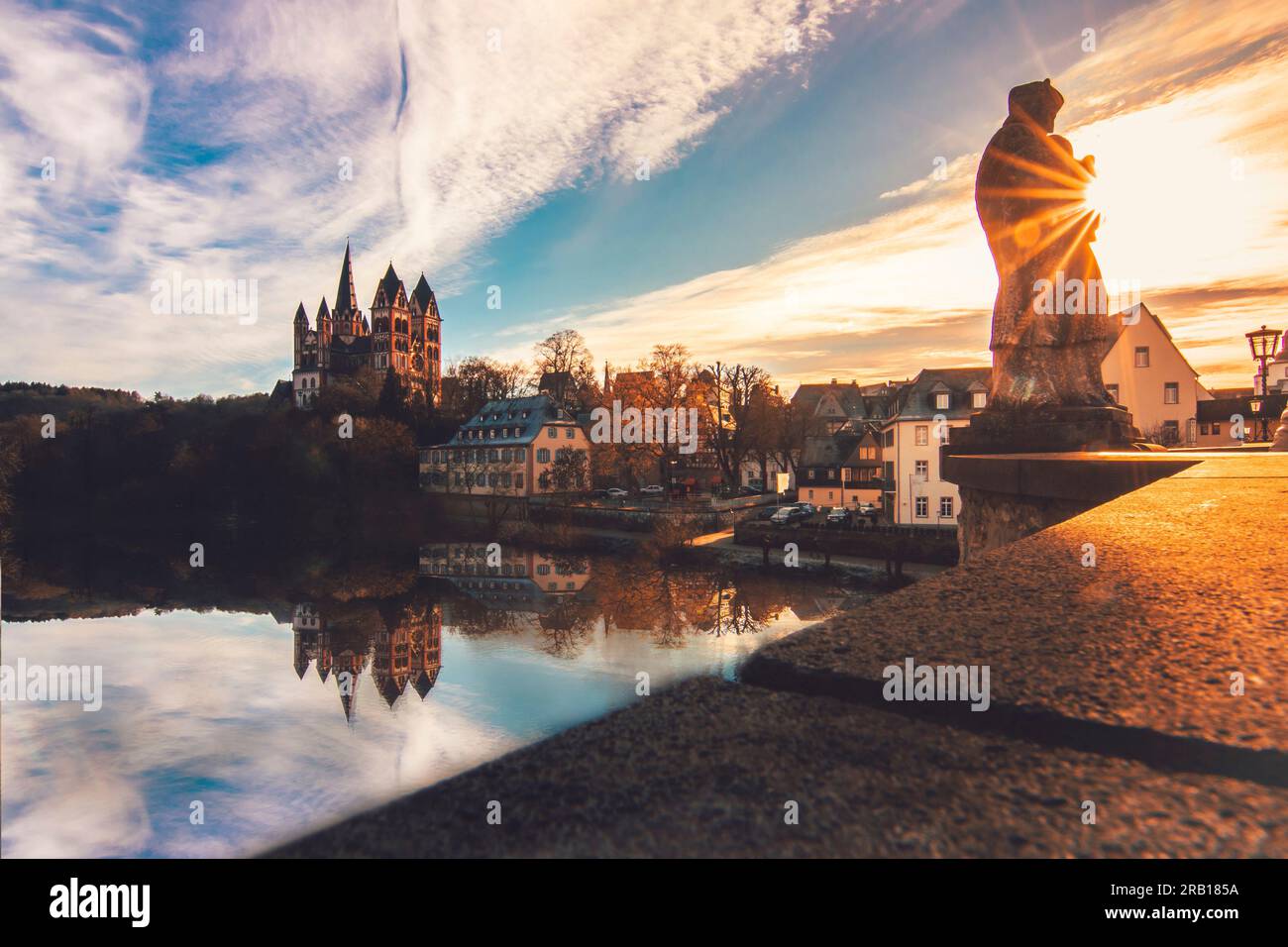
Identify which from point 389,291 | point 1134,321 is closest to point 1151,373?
point 1134,321

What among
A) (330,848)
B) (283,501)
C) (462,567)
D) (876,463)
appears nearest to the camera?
(330,848)

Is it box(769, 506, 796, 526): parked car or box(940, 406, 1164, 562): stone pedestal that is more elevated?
box(940, 406, 1164, 562): stone pedestal

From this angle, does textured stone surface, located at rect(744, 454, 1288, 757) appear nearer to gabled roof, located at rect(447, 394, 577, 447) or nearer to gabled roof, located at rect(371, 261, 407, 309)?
gabled roof, located at rect(447, 394, 577, 447)

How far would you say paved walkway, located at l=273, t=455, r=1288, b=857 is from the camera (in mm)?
1129

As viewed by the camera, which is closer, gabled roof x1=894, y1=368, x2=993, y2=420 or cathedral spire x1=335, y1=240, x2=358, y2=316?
gabled roof x1=894, y1=368, x2=993, y2=420

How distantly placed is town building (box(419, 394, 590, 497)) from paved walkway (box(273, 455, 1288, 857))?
5969 centimetres

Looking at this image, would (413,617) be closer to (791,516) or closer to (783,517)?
(783,517)

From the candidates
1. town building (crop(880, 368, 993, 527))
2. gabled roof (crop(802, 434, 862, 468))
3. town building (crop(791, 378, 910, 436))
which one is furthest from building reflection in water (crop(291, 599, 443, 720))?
town building (crop(791, 378, 910, 436))

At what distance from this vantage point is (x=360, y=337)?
127125mm

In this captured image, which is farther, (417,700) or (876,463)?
(876,463)

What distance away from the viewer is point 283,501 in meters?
67.9
